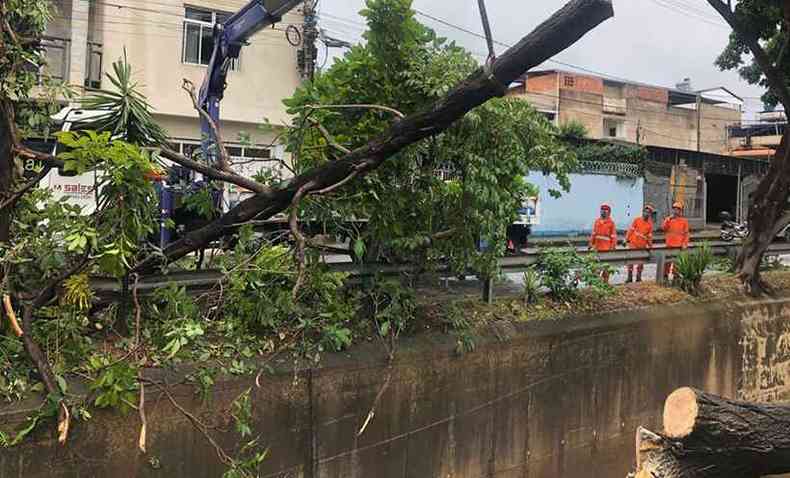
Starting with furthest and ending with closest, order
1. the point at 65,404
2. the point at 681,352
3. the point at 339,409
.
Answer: the point at 681,352
the point at 339,409
the point at 65,404

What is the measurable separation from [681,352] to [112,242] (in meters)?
6.04

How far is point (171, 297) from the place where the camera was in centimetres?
418

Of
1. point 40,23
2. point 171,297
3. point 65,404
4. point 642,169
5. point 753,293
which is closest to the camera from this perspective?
point 65,404

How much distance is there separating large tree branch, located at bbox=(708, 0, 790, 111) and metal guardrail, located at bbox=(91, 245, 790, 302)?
2698mm

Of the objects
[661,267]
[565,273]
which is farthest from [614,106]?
[565,273]

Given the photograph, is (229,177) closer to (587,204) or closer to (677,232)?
(677,232)

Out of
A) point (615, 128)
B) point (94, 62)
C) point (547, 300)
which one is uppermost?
point (615, 128)

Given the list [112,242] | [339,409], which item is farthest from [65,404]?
[339,409]

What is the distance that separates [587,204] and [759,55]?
14.0 meters

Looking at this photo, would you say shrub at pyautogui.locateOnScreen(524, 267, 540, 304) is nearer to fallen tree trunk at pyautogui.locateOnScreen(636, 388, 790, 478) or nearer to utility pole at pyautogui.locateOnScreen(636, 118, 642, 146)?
fallen tree trunk at pyautogui.locateOnScreen(636, 388, 790, 478)

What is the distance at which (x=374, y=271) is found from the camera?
16.9 feet

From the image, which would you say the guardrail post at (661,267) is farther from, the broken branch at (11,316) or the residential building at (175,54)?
the residential building at (175,54)

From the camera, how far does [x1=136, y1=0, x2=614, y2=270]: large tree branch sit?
366 centimetres

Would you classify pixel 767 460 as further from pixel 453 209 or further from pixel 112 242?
pixel 112 242
